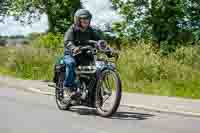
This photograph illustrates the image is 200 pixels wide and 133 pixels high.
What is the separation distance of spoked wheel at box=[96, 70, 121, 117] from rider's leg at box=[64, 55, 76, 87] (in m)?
0.71

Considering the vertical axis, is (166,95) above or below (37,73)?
above

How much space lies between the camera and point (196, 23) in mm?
37469

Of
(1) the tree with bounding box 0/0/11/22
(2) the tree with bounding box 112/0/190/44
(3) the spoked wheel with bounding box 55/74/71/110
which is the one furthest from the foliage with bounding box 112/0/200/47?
(3) the spoked wheel with bounding box 55/74/71/110

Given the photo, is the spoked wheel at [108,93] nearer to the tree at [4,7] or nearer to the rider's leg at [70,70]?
the rider's leg at [70,70]

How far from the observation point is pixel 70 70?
11.5m

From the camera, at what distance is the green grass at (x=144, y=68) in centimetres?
1619

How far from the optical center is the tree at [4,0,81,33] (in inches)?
1794

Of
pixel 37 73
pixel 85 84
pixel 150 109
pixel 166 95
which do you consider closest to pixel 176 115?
pixel 150 109

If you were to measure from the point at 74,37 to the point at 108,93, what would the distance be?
1328 mm

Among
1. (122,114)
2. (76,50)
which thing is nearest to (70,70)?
(76,50)

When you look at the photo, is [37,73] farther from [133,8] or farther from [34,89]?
[133,8]

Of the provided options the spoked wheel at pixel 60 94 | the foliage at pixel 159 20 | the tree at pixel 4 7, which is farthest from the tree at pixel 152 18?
the spoked wheel at pixel 60 94

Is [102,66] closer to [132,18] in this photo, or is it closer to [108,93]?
[108,93]

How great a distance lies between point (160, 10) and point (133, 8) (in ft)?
6.03
